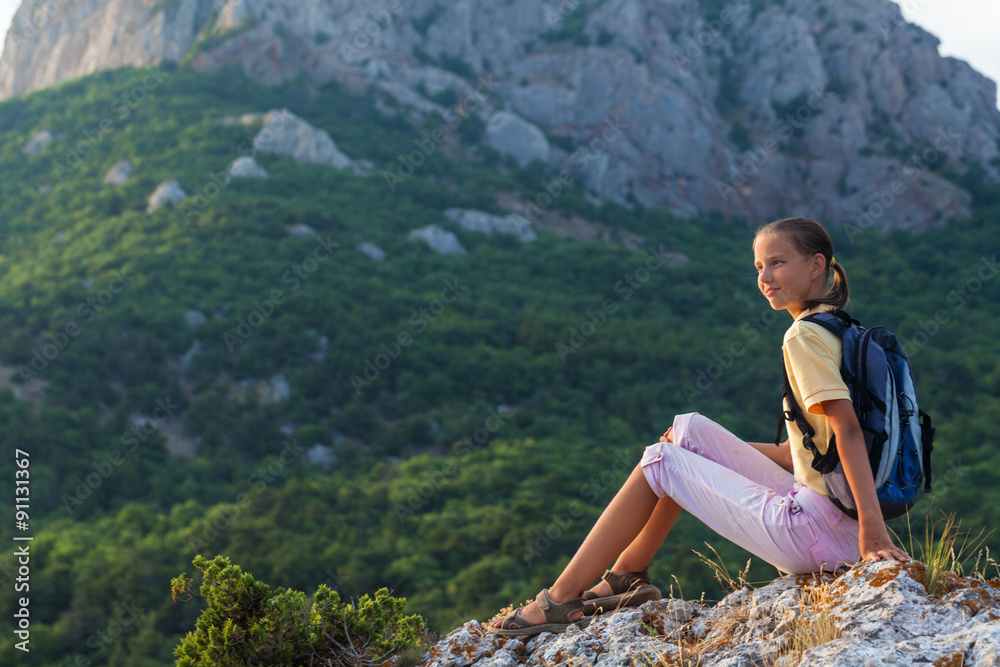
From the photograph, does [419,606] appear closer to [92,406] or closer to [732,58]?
[92,406]

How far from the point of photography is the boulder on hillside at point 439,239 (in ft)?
110

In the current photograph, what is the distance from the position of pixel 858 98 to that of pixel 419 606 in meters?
44.8

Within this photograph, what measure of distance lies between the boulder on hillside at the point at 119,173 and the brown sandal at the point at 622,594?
36.2 m

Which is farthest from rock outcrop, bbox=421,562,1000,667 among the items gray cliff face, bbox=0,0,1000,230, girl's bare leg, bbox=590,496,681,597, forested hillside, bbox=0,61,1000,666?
gray cliff face, bbox=0,0,1000,230

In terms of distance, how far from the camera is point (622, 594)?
2.76 metres

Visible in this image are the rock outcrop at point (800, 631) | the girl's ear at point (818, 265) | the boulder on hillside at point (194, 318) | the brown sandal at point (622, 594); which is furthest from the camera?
the boulder on hillside at point (194, 318)

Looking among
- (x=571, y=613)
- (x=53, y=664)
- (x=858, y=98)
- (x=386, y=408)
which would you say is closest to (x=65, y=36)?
(x=386, y=408)

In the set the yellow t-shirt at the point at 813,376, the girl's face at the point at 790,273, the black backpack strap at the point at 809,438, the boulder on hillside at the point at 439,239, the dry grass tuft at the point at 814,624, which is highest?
the girl's face at the point at 790,273

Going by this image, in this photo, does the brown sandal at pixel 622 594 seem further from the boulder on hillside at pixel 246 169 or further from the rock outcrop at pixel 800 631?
the boulder on hillside at pixel 246 169

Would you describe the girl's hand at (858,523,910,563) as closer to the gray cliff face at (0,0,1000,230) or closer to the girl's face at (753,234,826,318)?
the girl's face at (753,234,826,318)

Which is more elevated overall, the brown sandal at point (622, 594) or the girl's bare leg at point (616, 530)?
the girl's bare leg at point (616, 530)

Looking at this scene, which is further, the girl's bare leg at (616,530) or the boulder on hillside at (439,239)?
the boulder on hillside at (439,239)

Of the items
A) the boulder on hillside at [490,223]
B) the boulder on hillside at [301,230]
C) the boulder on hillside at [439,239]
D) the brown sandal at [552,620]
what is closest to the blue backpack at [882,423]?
the brown sandal at [552,620]

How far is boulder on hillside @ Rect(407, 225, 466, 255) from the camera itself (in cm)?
3362
